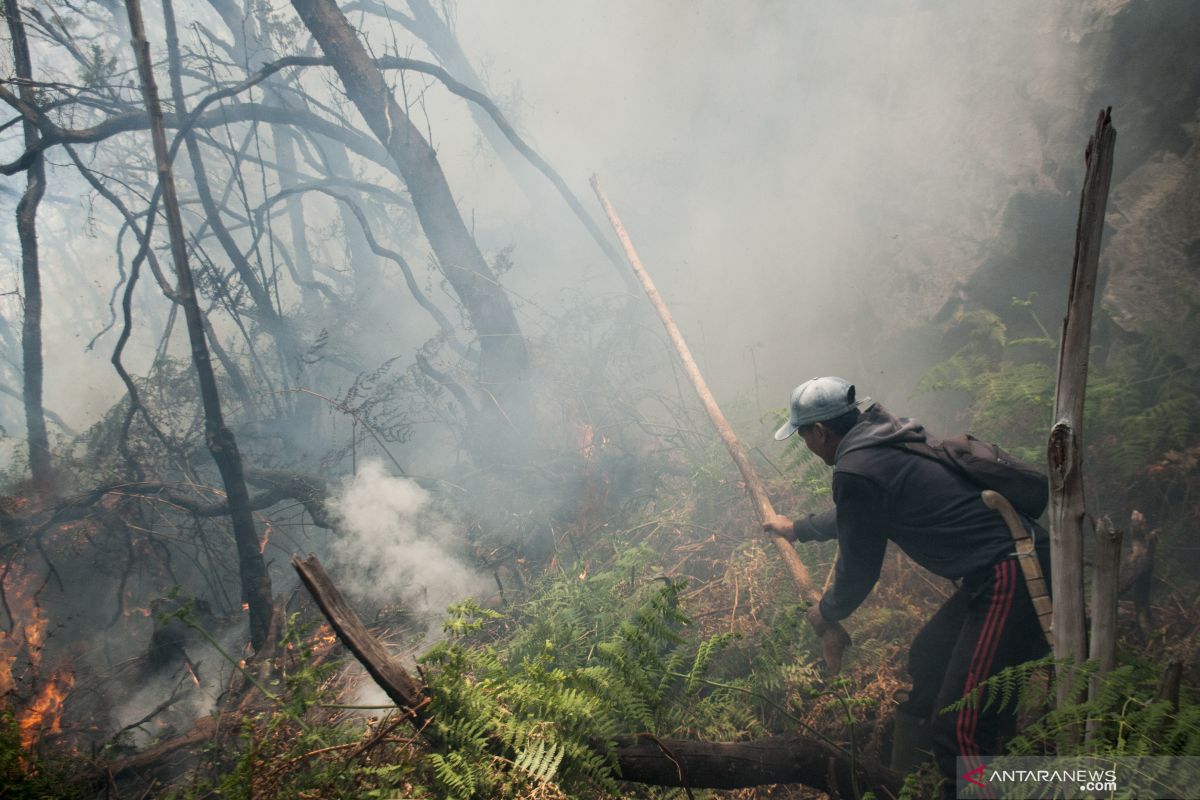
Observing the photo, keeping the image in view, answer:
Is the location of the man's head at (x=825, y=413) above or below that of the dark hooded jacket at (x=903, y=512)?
above

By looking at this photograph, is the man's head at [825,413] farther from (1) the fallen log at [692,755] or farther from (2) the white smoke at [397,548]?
(2) the white smoke at [397,548]

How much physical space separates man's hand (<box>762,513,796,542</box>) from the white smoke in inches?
140

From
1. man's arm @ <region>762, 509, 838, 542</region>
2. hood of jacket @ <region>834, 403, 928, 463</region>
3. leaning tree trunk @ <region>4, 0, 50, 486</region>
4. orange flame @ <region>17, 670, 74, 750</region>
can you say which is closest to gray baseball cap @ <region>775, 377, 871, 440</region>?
hood of jacket @ <region>834, 403, 928, 463</region>

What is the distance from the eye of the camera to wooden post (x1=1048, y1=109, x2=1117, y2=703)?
5.06 feet

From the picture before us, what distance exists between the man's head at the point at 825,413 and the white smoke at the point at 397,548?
13.9 ft

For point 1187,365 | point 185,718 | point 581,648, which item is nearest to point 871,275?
point 1187,365

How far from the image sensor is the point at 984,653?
95.5 inches

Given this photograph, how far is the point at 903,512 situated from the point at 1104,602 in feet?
3.19

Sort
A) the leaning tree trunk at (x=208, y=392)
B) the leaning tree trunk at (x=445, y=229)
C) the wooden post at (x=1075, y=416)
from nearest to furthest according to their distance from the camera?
1. the wooden post at (x=1075, y=416)
2. the leaning tree trunk at (x=208, y=392)
3. the leaning tree trunk at (x=445, y=229)

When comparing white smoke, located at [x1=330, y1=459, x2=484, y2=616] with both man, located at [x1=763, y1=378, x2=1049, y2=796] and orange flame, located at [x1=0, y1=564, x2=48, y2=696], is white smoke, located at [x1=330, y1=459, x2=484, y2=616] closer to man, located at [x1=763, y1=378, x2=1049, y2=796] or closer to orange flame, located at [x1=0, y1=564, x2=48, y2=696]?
orange flame, located at [x1=0, y1=564, x2=48, y2=696]

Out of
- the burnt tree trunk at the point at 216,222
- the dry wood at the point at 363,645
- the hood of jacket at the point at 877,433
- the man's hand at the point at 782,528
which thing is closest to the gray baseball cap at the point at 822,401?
the hood of jacket at the point at 877,433

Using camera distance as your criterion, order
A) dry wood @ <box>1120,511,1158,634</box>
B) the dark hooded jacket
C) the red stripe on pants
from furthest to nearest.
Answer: dry wood @ <box>1120,511,1158,634</box> < the dark hooded jacket < the red stripe on pants

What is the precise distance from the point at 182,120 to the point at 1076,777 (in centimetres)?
986

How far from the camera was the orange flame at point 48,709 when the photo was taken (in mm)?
4266
